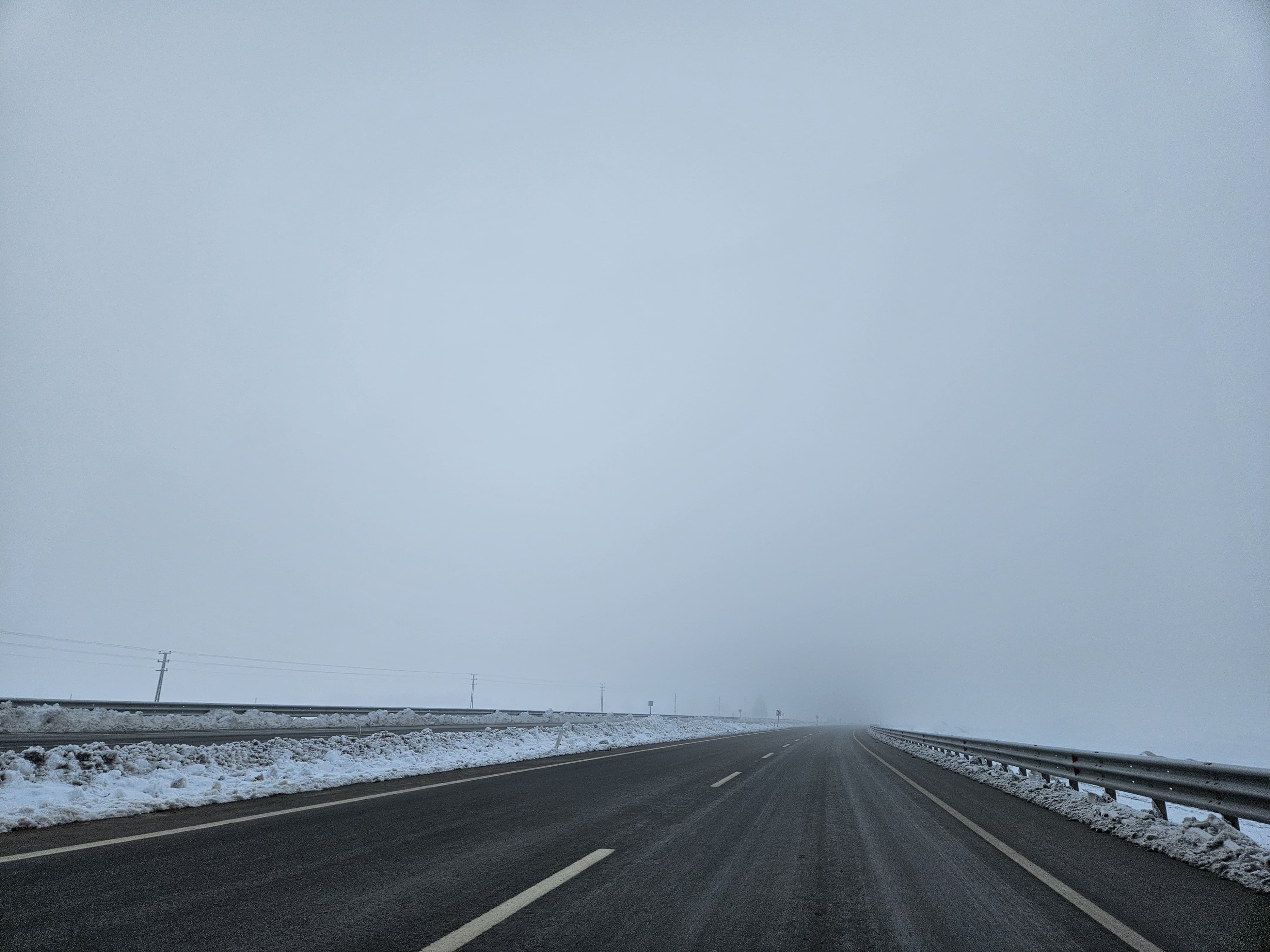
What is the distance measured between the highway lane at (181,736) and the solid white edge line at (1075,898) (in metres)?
13.9

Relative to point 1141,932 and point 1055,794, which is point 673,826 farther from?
point 1055,794

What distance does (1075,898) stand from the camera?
5160 mm

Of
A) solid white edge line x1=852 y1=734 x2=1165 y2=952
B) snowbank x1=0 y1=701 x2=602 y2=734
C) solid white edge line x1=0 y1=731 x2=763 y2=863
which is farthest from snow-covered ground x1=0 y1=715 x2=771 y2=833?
solid white edge line x1=852 y1=734 x2=1165 y2=952

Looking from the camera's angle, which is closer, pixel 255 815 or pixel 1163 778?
pixel 255 815

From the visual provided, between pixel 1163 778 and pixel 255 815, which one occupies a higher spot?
pixel 1163 778

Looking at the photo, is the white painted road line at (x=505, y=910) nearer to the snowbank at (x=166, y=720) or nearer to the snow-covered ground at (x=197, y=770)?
the snow-covered ground at (x=197, y=770)

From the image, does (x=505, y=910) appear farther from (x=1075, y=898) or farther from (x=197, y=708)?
(x=197, y=708)

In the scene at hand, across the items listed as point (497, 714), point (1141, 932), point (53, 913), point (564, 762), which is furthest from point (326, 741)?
point (497, 714)

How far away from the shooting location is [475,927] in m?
3.91

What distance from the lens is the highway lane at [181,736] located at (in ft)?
47.5

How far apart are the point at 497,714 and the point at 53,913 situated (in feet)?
124

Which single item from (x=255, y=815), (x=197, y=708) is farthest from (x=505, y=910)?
(x=197, y=708)

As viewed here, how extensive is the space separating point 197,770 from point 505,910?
26.7 feet

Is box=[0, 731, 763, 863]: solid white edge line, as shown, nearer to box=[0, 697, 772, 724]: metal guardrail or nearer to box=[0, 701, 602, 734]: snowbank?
box=[0, 701, 602, 734]: snowbank
